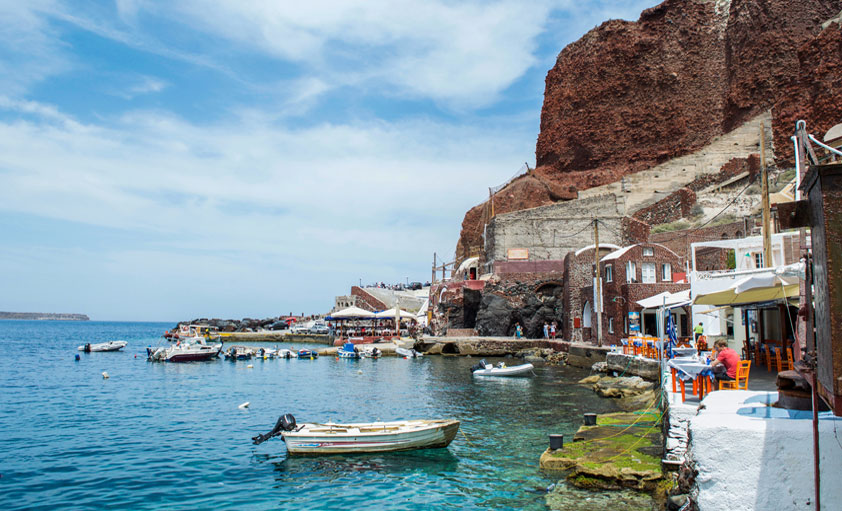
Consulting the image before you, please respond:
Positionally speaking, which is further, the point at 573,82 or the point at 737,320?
the point at 573,82

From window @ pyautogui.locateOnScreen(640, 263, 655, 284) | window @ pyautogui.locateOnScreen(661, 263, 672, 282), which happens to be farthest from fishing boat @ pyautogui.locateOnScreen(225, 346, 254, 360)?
window @ pyautogui.locateOnScreen(661, 263, 672, 282)

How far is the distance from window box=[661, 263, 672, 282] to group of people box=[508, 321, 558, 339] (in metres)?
11.8

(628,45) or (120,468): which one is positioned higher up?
(628,45)

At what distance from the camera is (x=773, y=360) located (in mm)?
16094

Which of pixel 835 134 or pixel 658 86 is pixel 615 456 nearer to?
pixel 835 134

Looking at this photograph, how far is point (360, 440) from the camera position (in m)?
14.9

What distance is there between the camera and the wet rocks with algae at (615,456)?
35.3 ft

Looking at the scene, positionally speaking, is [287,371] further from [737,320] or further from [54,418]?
[737,320]

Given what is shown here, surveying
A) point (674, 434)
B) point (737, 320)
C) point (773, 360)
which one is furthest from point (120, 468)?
point (737, 320)

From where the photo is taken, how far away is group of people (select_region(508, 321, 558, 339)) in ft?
150

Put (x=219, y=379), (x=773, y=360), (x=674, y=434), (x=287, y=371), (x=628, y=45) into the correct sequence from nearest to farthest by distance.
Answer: (x=674, y=434) → (x=773, y=360) → (x=219, y=379) → (x=287, y=371) → (x=628, y=45)

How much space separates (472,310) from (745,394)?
148ft

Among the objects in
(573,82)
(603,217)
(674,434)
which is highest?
(573,82)

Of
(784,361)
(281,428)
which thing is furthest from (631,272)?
(281,428)
